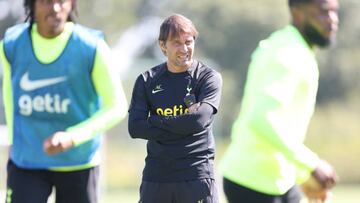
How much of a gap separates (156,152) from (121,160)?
61.7 feet

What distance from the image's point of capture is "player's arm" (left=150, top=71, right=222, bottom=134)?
Result: 7.82m

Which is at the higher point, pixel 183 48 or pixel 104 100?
pixel 183 48

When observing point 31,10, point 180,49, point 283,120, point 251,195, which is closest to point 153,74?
point 180,49

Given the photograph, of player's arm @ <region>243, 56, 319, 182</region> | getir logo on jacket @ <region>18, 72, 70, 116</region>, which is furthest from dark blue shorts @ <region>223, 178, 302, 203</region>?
getir logo on jacket @ <region>18, 72, 70, 116</region>

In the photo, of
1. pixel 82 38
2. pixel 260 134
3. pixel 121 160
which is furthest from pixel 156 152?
pixel 121 160

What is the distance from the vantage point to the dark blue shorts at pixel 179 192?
793 centimetres

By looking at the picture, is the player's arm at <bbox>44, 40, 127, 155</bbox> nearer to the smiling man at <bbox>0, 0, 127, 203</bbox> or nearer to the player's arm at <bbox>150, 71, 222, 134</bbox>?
the smiling man at <bbox>0, 0, 127, 203</bbox>

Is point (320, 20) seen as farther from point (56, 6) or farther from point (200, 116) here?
point (56, 6)

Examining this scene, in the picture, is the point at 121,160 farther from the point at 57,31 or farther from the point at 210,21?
the point at 57,31

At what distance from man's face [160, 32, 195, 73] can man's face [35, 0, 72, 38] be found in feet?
2.63

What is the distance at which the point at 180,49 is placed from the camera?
798cm

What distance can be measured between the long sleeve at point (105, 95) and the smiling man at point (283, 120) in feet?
3.49

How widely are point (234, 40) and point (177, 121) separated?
33.1 meters

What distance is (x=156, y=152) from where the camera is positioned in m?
7.94
